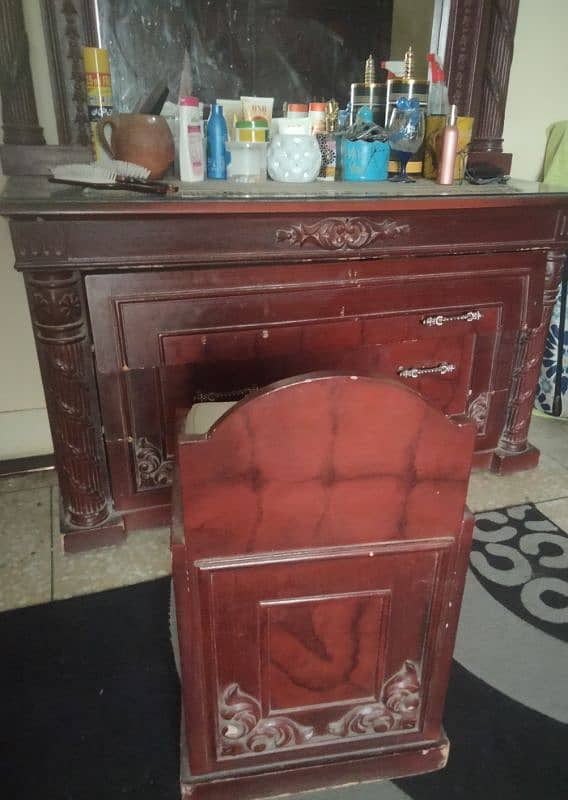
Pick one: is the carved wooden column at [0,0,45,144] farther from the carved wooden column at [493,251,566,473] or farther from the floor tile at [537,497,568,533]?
the floor tile at [537,497,568,533]

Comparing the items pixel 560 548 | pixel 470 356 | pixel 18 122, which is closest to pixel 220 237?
pixel 18 122

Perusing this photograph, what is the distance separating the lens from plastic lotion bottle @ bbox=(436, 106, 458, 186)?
4.74 ft

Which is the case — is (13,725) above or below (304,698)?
below

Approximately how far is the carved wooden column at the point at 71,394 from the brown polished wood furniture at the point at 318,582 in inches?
22.5

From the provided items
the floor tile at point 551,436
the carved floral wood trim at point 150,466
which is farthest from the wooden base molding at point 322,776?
the floor tile at point 551,436

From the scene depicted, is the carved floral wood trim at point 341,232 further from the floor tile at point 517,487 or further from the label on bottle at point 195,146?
the floor tile at point 517,487

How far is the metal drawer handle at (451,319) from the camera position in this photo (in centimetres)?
144

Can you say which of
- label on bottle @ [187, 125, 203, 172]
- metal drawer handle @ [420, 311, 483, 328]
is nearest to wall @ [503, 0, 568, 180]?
metal drawer handle @ [420, 311, 483, 328]

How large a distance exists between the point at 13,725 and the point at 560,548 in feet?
4.06

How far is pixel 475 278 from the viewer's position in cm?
145

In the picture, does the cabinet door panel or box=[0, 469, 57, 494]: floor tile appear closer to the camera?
the cabinet door panel

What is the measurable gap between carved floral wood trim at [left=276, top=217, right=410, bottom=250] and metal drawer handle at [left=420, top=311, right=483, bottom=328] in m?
0.25

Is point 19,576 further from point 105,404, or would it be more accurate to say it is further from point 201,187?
point 201,187

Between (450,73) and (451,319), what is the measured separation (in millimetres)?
763
